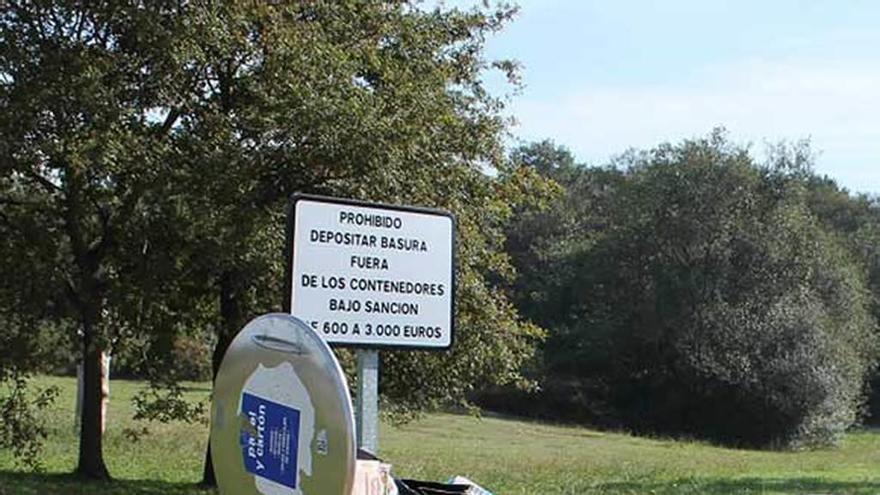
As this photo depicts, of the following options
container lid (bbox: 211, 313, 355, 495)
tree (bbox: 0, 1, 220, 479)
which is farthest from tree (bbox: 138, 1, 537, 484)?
container lid (bbox: 211, 313, 355, 495)

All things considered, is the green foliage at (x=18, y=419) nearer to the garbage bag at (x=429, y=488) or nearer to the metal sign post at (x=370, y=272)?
the garbage bag at (x=429, y=488)

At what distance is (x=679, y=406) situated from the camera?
47.6 m

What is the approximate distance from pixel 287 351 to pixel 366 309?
935 millimetres

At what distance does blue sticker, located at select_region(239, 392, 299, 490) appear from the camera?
2.22 m

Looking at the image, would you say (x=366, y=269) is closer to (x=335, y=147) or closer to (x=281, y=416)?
(x=281, y=416)

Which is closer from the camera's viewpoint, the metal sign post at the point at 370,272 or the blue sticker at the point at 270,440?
the blue sticker at the point at 270,440

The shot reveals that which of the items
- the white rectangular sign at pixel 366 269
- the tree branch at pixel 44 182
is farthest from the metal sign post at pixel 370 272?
the tree branch at pixel 44 182

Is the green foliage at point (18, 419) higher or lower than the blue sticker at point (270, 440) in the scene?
lower

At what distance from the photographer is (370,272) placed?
3146 mm

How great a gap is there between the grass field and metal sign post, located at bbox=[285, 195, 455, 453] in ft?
38.9

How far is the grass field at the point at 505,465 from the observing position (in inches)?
638

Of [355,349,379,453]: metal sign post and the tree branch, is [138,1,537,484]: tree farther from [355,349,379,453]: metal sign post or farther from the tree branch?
[355,349,379,453]: metal sign post

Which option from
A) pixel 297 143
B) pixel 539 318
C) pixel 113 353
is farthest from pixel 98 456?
pixel 539 318

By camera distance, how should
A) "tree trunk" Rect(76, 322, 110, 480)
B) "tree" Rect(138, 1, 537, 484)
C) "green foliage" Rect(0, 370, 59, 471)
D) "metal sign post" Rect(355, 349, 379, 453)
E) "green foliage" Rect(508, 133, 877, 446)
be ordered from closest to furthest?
"metal sign post" Rect(355, 349, 379, 453) → "tree" Rect(138, 1, 537, 484) → "green foliage" Rect(0, 370, 59, 471) → "tree trunk" Rect(76, 322, 110, 480) → "green foliage" Rect(508, 133, 877, 446)
